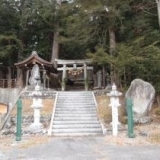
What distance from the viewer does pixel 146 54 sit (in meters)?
16.0

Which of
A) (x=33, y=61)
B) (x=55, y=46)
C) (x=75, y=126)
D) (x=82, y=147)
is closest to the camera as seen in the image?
(x=82, y=147)

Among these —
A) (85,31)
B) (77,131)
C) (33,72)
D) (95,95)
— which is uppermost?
(85,31)

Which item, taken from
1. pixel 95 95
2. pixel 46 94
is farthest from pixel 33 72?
pixel 95 95

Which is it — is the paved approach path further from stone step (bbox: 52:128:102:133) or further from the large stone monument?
the large stone monument

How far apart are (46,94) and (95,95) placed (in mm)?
3040

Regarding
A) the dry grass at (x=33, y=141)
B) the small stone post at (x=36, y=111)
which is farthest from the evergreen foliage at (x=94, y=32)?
the dry grass at (x=33, y=141)

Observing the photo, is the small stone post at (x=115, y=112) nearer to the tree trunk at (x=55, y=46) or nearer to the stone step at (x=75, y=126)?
the stone step at (x=75, y=126)

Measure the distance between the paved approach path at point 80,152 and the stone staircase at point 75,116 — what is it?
218 centimetres

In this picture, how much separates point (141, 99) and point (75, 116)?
3.15m

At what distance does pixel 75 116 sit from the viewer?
13.8m

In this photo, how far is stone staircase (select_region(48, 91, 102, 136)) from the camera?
38.9 ft

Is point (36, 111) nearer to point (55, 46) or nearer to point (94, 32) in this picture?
point (94, 32)

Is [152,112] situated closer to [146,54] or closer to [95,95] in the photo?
[146,54]

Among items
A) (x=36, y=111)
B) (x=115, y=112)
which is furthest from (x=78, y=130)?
(x=36, y=111)
